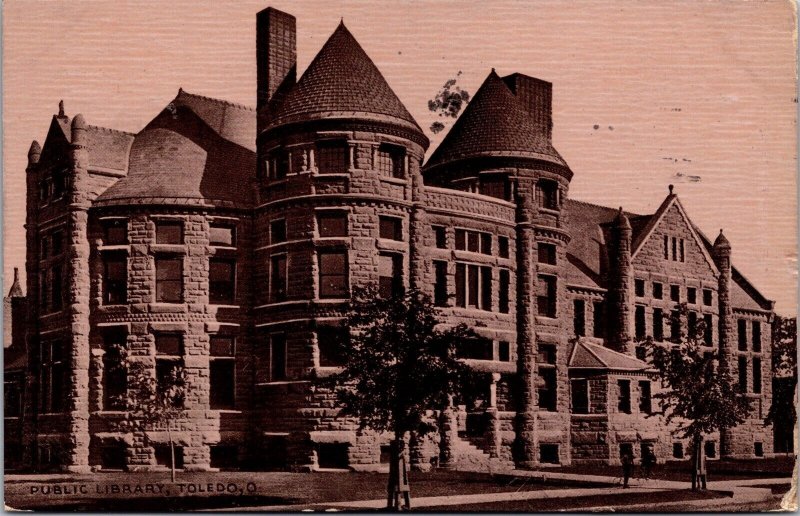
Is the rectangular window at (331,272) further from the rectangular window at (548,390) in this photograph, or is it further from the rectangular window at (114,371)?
the rectangular window at (548,390)

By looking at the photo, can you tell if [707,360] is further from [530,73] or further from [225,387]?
[225,387]

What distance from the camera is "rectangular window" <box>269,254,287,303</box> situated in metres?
38.1

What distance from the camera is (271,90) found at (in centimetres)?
3947

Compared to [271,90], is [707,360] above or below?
below

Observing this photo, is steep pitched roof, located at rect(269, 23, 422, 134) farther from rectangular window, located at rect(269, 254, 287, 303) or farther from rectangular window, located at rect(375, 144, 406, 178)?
rectangular window, located at rect(269, 254, 287, 303)

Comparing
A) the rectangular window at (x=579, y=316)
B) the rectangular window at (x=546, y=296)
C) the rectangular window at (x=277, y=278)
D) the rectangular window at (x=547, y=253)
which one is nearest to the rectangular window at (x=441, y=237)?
the rectangular window at (x=547, y=253)

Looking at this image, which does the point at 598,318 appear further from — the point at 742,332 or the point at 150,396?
the point at 150,396

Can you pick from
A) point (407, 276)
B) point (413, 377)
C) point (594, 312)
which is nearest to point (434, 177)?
point (407, 276)

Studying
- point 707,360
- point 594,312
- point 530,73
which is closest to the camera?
point 530,73

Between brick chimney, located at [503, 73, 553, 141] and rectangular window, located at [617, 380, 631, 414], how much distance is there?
993 cm

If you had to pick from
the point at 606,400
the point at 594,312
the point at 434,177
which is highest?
the point at 434,177

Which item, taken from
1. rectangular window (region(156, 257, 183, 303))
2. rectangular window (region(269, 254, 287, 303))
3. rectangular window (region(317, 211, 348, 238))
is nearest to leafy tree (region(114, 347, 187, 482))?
rectangular window (region(156, 257, 183, 303))

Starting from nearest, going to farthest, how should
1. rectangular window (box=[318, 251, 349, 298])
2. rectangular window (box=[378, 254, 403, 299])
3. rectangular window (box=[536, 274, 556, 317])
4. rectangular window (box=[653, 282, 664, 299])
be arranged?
rectangular window (box=[318, 251, 349, 298]) < rectangular window (box=[378, 254, 403, 299]) < rectangular window (box=[536, 274, 556, 317]) < rectangular window (box=[653, 282, 664, 299])

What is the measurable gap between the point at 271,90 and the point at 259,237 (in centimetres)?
468
